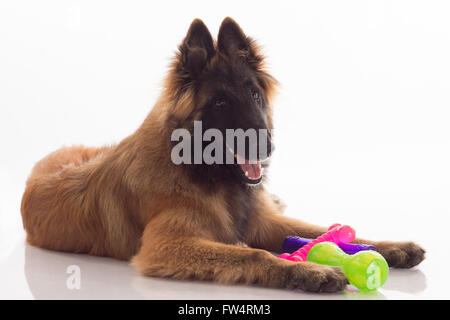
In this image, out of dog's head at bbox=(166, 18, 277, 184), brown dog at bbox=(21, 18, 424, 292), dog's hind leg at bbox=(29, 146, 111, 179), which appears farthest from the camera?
dog's hind leg at bbox=(29, 146, 111, 179)

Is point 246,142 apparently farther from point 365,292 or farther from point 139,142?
point 365,292

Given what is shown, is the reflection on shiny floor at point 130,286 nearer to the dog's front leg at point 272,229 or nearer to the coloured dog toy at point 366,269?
the coloured dog toy at point 366,269

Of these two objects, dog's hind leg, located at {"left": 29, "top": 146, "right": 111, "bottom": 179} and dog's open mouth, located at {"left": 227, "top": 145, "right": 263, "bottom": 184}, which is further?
dog's hind leg, located at {"left": 29, "top": 146, "right": 111, "bottom": 179}

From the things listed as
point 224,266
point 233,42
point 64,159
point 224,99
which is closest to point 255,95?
point 224,99

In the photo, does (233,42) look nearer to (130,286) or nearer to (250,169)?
(250,169)

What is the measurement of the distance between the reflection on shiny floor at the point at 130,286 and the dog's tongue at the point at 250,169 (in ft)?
3.22

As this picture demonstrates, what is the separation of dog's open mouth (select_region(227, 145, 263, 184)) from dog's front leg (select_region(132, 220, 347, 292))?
2.17 ft

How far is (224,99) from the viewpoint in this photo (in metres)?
4.70

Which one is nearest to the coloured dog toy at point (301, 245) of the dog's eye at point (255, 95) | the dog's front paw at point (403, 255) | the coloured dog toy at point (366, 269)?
the dog's front paw at point (403, 255)

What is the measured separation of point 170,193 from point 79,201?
3.03 ft

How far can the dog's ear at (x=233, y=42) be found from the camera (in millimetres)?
4895

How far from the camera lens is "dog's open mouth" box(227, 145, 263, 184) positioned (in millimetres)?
4824

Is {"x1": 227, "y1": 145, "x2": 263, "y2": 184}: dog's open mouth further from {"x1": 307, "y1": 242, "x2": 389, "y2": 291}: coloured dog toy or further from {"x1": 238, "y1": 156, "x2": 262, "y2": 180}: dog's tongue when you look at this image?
{"x1": 307, "y1": 242, "x2": 389, "y2": 291}: coloured dog toy

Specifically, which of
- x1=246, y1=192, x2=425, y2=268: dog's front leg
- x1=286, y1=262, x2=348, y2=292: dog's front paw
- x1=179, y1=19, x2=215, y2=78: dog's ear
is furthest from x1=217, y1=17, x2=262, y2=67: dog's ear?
x1=286, y1=262, x2=348, y2=292: dog's front paw
